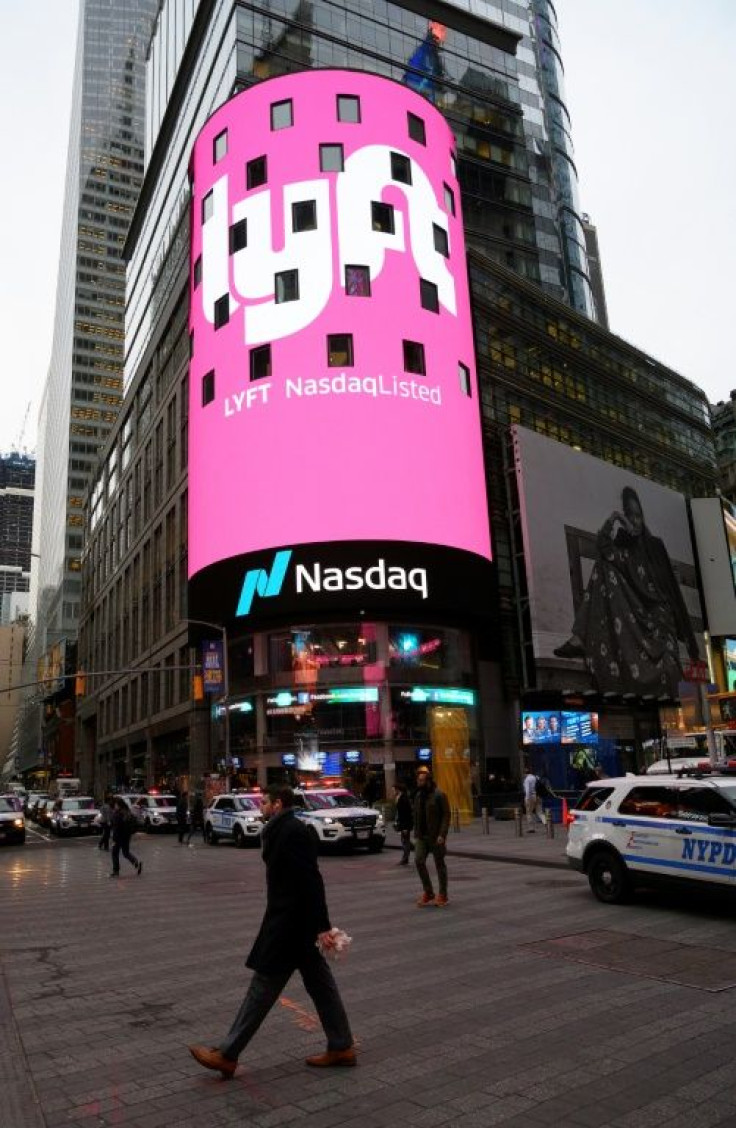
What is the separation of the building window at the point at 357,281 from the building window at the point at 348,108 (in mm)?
9588

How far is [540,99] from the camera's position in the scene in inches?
3268

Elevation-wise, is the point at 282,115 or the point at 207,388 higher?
the point at 282,115

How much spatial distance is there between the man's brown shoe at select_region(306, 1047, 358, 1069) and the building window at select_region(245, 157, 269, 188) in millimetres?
46465

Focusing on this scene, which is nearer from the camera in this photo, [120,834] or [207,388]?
[120,834]

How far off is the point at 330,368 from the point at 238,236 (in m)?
9.97

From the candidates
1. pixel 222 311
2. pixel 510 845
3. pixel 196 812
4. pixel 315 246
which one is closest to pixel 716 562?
pixel 315 246

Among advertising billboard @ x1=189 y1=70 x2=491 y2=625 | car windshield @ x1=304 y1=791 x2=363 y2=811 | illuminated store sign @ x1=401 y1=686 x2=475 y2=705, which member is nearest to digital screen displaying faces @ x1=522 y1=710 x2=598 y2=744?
illuminated store sign @ x1=401 y1=686 x2=475 y2=705

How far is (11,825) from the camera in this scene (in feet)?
98.8

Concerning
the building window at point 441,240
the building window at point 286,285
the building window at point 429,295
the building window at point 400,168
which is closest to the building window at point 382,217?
the building window at point 400,168

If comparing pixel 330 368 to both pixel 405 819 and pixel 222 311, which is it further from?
pixel 405 819

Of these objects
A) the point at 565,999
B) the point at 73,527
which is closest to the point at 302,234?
the point at 565,999

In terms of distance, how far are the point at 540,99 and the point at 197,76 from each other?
3552 centimetres

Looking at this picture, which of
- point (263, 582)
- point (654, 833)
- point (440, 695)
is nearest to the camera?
point (654, 833)

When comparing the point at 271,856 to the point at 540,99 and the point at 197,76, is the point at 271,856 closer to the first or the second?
the point at 197,76
